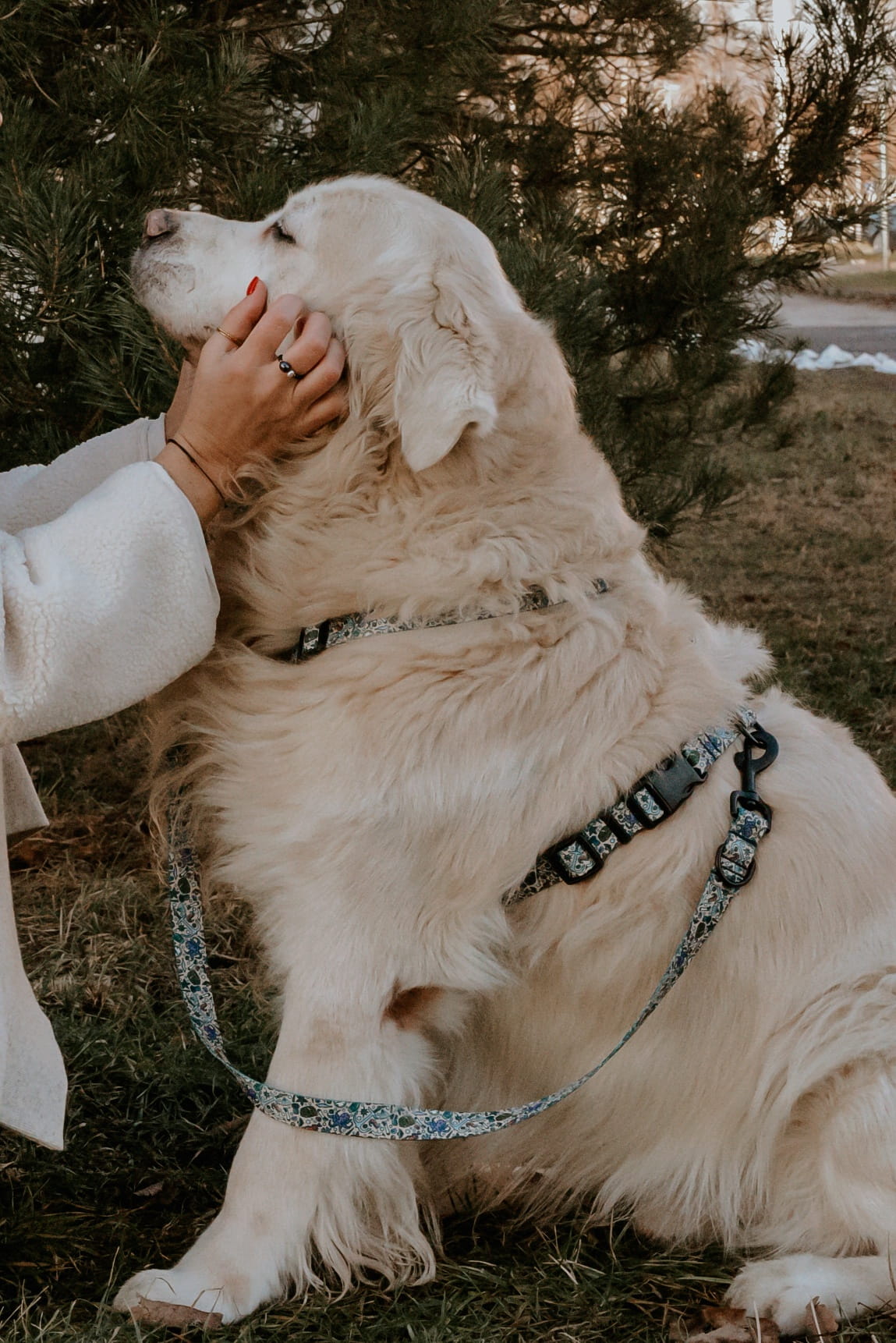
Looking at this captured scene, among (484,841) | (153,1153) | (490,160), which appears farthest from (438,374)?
(490,160)

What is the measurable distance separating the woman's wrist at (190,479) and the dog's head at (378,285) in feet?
1.03

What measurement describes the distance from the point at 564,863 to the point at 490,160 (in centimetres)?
242

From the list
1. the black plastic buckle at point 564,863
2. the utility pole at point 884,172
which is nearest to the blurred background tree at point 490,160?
the utility pole at point 884,172

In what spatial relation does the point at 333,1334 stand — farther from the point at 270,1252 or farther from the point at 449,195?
the point at 449,195

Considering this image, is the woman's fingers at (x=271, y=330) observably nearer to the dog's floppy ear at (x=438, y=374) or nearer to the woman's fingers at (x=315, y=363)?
the woman's fingers at (x=315, y=363)

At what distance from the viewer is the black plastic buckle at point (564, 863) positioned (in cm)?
197

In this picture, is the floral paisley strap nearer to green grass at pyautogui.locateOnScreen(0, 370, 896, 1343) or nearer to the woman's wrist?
the woman's wrist

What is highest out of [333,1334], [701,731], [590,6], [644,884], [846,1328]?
[590,6]

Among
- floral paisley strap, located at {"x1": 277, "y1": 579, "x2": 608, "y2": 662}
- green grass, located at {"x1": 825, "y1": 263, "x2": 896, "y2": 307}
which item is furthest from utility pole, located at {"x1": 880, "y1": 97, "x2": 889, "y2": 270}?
floral paisley strap, located at {"x1": 277, "y1": 579, "x2": 608, "y2": 662}

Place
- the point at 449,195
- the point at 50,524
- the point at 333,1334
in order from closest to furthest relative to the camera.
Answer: the point at 50,524 < the point at 333,1334 < the point at 449,195

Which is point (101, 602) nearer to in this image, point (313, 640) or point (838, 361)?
point (313, 640)

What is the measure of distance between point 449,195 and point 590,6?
4.34 ft

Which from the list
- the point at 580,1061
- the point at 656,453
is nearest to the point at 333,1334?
the point at 580,1061

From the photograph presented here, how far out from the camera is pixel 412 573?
2.03 metres
